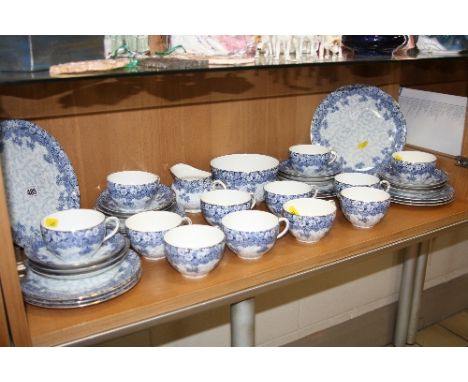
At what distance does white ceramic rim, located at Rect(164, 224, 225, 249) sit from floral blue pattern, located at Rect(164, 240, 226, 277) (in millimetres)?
46

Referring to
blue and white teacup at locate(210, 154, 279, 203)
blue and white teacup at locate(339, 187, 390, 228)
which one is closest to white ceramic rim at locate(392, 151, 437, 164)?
blue and white teacup at locate(339, 187, 390, 228)

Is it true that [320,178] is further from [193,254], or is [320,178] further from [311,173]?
[193,254]

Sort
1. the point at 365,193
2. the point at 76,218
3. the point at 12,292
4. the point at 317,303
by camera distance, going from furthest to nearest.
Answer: the point at 317,303, the point at 365,193, the point at 76,218, the point at 12,292

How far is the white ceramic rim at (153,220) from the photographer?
1006 mm

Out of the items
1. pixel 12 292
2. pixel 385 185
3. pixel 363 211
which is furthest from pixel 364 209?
pixel 12 292

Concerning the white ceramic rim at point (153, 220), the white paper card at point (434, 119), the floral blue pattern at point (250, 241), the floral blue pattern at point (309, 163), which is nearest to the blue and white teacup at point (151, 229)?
the white ceramic rim at point (153, 220)

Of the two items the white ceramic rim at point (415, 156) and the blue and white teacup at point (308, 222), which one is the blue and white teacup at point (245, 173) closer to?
the blue and white teacup at point (308, 222)

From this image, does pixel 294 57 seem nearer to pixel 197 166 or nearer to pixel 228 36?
pixel 228 36

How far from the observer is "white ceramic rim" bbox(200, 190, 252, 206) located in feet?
3.58

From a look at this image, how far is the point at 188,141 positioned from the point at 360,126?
47 centimetres

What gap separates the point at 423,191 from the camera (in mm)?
1219

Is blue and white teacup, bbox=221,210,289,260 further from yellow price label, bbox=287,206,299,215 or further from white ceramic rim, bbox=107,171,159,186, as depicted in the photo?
white ceramic rim, bbox=107,171,159,186

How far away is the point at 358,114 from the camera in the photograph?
54.7 inches

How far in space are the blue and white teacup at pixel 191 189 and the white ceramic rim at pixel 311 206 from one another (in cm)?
15
